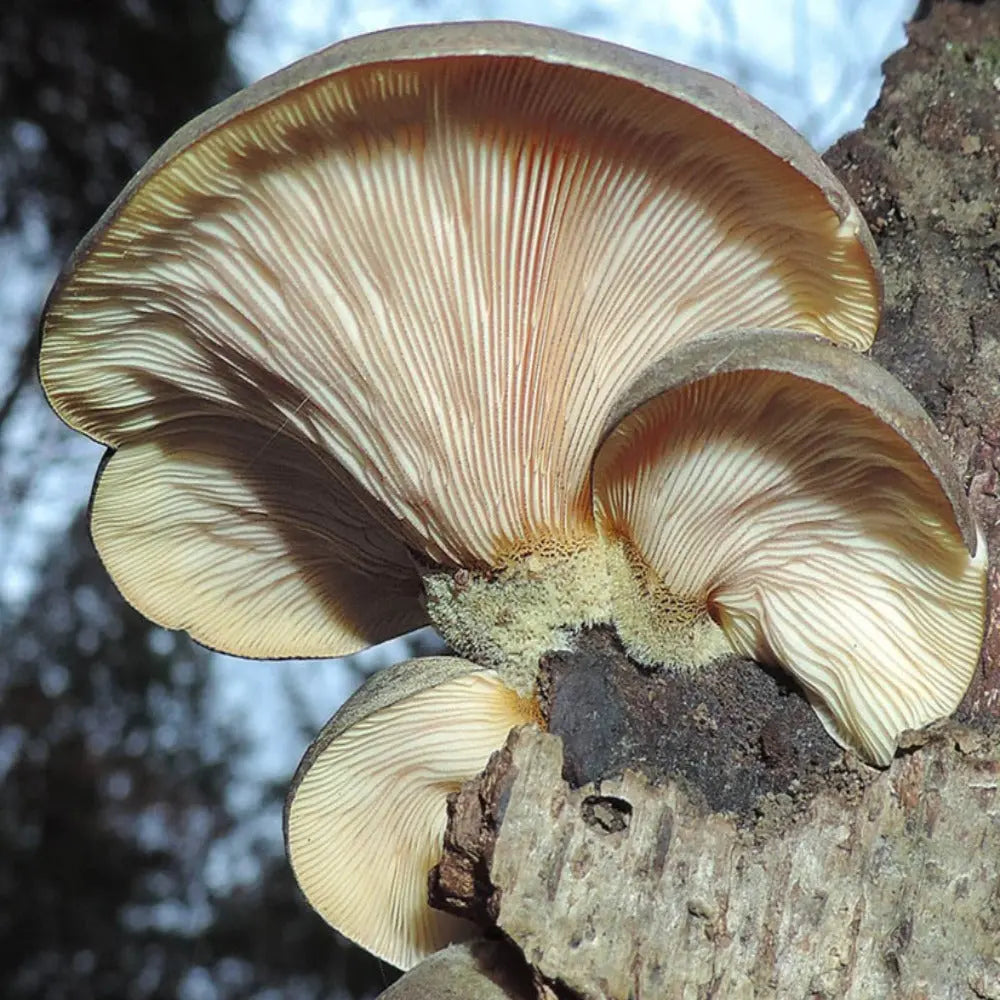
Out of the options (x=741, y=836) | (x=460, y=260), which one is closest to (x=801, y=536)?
(x=741, y=836)

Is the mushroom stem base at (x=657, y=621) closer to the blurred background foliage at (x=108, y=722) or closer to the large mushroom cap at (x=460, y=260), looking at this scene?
the large mushroom cap at (x=460, y=260)

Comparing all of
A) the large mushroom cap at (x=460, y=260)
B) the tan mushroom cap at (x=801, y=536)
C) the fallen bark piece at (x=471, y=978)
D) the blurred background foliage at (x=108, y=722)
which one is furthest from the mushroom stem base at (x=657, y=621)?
the blurred background foliage at (x=108, y=722)

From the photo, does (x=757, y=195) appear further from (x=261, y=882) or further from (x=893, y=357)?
(x=261, y=882)

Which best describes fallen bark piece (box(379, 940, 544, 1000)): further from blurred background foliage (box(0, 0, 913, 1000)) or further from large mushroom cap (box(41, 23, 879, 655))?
blurred background foliage (box(0, 0, 913, 1000))

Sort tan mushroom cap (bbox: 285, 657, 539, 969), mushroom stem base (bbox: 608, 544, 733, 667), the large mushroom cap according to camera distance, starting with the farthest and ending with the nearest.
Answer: tan mushroom cap (bbox: 285, 657, 539, 969)
mushroom stem base (bbox: 608, 544, 733, 667)
the large mushroom cap

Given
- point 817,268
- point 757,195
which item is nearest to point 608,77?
point 757,195

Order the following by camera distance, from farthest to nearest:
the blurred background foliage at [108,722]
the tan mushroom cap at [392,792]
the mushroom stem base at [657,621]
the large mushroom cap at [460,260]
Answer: the blurred background foliage at [108,722] → the tan mushroom cap at [392,792] → the mushroom stem base at [657,621] → the large mushroom cap at [460,260]

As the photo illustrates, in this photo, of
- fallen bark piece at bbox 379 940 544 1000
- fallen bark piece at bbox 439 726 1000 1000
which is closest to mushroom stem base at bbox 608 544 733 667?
fallen bark piece at bbox 439 726 1000 1000
